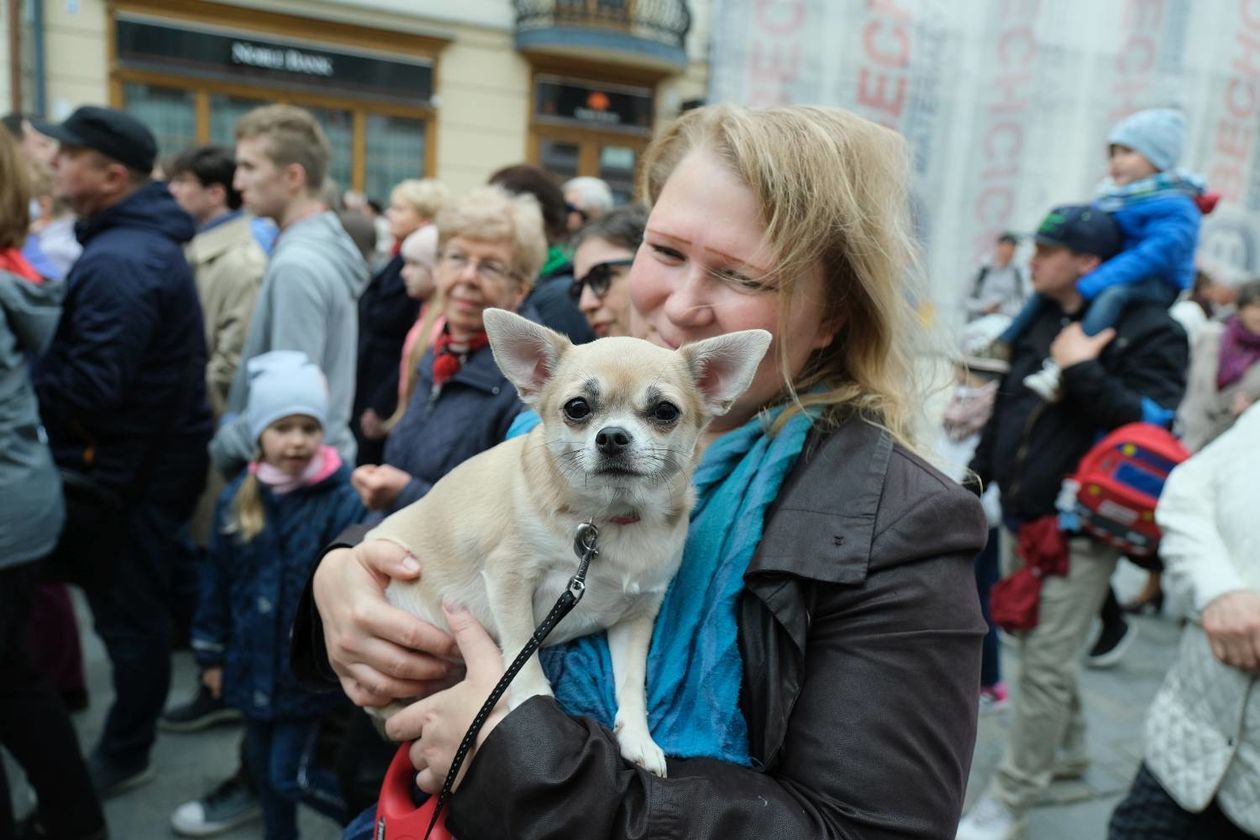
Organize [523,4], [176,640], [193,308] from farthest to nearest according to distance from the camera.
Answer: [523,4] < [176,640] < [193,308]

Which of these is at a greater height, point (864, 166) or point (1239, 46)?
point (1239, 46)

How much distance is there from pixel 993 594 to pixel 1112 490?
2.83 ft

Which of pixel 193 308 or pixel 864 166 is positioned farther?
pixel 193 308

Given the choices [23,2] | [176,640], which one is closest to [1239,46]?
[176,640]

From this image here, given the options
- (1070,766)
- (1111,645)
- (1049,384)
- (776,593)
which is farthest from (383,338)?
(1111,645)

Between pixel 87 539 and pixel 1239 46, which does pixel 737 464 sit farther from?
pixel 1239 46

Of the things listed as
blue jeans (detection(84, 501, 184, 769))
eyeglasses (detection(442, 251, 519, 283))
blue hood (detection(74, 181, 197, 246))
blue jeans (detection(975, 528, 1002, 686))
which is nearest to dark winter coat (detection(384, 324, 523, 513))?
eyeglasses (detection(442, 251, 519, 283))

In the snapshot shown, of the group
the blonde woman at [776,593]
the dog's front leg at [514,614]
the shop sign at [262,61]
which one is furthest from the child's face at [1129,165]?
the shop sign at [262,61]

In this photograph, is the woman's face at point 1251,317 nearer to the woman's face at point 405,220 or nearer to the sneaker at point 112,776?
the woman's face at point 405,220

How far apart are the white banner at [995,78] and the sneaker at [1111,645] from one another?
225cm

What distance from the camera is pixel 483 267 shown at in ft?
10.6

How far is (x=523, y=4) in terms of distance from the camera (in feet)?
48.3

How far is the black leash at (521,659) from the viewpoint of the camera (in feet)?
4.48

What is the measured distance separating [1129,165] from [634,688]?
14.5 ft
